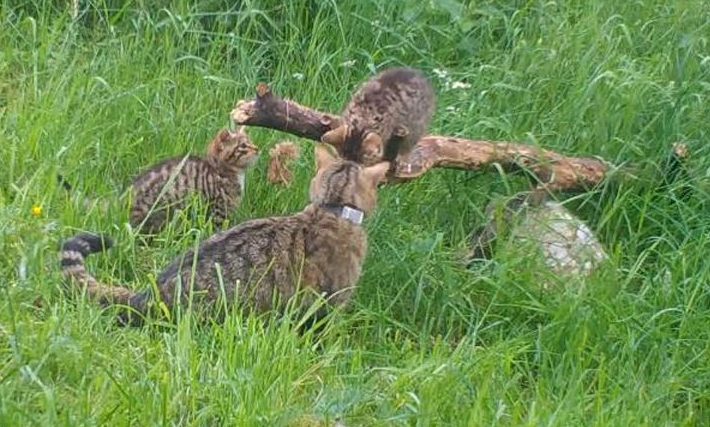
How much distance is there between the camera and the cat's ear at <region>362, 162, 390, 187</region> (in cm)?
596

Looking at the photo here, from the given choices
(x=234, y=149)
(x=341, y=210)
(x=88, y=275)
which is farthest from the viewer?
(x=234, y=149)

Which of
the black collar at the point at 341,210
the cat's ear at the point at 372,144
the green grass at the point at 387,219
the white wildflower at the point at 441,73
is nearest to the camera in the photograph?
the green grass at the point at 387,219

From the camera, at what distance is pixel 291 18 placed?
7762mm

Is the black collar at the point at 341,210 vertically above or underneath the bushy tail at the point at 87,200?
above

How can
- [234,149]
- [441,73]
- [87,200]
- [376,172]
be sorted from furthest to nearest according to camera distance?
[441,73], [234,149], [87,200], [376,172]

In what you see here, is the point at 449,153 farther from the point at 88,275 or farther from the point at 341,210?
the point at 88,275

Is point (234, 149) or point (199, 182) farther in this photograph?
point (234, 149)

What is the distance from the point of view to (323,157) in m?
6.19

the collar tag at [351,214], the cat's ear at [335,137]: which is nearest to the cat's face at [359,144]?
the cat's ear at [335,137]

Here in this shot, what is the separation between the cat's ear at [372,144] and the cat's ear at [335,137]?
0.09 meters

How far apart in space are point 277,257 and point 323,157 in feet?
2.37

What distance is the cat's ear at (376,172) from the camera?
5.96 metres

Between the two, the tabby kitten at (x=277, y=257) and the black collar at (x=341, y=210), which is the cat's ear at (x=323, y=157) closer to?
the tabby kitten at (x=277, y=257)

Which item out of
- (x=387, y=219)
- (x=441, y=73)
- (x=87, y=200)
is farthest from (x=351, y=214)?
(x=441, y=73)
